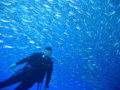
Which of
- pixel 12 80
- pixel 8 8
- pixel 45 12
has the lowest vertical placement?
pixel 12 80

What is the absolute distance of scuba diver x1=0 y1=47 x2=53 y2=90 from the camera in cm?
438

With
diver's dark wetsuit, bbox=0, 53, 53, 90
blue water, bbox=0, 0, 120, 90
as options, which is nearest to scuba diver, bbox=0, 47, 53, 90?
diver's dark wetsuit, bbox=0, 53, 53, 90

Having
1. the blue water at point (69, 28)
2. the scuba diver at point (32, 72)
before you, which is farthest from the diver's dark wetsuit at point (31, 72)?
the blue water at point (69, 28)

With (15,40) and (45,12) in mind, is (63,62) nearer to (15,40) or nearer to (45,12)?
(15,40)

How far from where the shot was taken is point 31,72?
4.62m

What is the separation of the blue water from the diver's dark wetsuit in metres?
5.06

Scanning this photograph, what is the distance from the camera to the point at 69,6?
851cm

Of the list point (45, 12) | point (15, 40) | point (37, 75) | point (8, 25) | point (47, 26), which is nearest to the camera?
point (37, 75)

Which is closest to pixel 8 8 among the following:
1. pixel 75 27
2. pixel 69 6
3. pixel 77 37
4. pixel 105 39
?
pixel 69 6

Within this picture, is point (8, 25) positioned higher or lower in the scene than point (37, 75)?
higher

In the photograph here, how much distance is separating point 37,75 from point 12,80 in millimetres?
973

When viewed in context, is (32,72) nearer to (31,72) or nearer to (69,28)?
(31,72)

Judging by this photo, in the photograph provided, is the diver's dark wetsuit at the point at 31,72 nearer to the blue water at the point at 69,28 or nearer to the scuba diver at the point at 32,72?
the scuba diver at the point at 32,72

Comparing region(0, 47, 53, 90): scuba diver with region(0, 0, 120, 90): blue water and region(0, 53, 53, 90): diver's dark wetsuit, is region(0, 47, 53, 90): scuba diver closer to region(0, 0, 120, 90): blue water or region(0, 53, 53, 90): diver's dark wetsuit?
region(0, 53, 53, 90): diver's dark wetsuit
